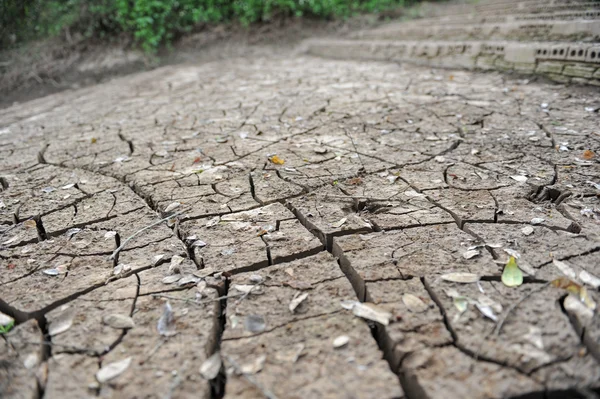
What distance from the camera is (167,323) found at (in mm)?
1308

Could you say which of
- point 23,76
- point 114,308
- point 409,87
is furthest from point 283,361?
point 23,76

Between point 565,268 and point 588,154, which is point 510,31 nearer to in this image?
point 588,154

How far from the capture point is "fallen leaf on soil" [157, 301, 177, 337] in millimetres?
1274

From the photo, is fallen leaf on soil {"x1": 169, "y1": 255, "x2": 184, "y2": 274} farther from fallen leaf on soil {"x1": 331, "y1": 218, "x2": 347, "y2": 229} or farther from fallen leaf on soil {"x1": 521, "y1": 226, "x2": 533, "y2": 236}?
fallen leaf on soil {"x1": 521, "y1": 226, "x2": 533, "y2": 236}

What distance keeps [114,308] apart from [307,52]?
735 centimetres

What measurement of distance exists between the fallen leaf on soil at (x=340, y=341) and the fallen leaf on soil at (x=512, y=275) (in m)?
0.59

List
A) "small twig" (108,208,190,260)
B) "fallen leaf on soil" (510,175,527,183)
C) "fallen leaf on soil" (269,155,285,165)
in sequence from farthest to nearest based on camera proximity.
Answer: "fallen leaf on soil" (269,155,285,165) → "fallen leaf on soil" (510,175,527,183) → "small twig" (108,208,190,260)

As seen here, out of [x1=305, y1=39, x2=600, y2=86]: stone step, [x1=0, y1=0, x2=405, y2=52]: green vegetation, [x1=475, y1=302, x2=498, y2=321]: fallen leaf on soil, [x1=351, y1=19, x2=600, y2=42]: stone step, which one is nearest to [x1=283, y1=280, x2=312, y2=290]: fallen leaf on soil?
[x1=475, y1=302, x2=498, y2=321]: fallen leaf on soil

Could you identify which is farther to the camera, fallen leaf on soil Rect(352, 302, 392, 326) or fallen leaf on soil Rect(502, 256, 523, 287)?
fallen leaf on soil Rect(502, 256, 523, 287)

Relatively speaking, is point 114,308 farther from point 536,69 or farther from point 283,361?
point 536,69

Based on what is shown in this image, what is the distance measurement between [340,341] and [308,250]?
50 cm

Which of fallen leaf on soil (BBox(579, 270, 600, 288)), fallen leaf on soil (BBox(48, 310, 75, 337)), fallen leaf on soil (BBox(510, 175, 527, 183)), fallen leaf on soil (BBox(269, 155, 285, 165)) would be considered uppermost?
fallen leaf on soil (BBox(48, 310, 75, 337))

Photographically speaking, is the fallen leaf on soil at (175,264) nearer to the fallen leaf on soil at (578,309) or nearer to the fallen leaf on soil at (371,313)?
the fallen leaf on soil at (371,313)

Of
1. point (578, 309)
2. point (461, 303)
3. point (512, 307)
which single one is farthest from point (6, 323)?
point (578, 309)
